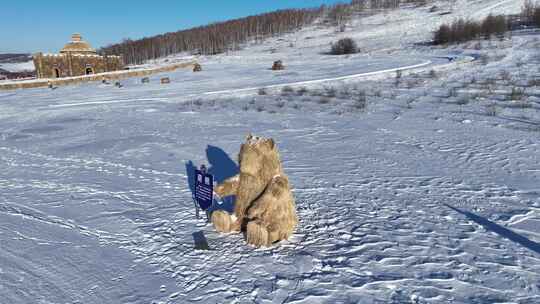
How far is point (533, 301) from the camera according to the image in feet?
14.5

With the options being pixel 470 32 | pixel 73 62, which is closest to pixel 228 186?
pixel 73 62

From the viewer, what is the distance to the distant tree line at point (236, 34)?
9188 cm

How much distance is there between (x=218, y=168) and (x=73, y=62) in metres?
39.0

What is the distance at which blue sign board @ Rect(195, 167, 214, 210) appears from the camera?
5.96 meters

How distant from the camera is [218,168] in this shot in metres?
9.55

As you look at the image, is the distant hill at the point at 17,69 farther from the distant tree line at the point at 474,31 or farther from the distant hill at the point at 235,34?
the distant tree line at the point at 474,31

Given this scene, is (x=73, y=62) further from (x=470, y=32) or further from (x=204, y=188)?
(x=470, y=32)

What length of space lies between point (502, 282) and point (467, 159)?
5.20m

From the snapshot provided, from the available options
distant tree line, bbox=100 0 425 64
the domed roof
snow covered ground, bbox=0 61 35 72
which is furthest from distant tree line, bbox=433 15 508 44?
snow covered ground, bbox=0 61 35 72

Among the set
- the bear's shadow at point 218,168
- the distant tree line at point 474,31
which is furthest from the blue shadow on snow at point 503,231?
the distant tree line at point 474,31

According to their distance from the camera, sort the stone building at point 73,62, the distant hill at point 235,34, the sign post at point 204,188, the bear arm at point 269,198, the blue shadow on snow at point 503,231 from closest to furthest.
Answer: the blue shadow on snow at point 503,231 < the bear arm at point 269,198 < the sign post at point 204,188 < the stone building at point 73,62 < the distant hill at point 235,34

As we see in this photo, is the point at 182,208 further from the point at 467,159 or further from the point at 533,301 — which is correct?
the point at 467,159

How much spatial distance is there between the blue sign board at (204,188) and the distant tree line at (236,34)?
82269 millimetres

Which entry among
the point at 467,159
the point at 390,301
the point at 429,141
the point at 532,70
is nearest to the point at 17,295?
the point at 390,301
